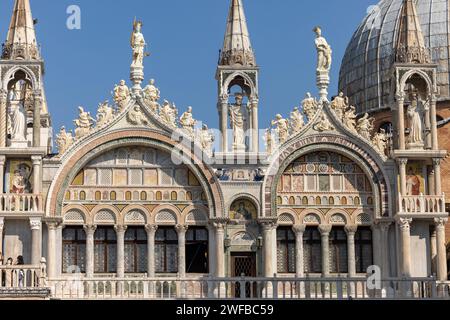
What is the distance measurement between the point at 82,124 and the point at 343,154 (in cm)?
686

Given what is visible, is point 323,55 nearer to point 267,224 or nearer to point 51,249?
point 267,224

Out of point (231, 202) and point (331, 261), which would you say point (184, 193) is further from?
point (331, 261)

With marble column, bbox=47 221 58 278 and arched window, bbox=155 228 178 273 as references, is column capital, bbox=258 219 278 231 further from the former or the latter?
marble column, bbox=47 221 58 278

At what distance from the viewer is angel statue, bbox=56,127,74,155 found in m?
37.8

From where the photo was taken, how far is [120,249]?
37.7 m

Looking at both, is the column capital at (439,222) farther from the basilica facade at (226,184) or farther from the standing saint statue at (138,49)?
the standing saint statue at (138,49)

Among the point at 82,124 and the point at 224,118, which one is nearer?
the point at 82,124

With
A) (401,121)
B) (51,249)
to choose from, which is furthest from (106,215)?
(401,121)

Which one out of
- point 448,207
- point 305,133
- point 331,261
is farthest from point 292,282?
point 448,207

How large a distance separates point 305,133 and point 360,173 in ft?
5.97

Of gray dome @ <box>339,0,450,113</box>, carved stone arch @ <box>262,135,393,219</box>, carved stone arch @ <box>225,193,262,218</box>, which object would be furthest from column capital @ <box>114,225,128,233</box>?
gray dome @ <box>339,0,450,113</box>

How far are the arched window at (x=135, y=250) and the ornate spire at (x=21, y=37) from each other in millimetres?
5156

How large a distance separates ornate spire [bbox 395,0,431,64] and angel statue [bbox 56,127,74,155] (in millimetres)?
8864

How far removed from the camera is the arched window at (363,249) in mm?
38375
